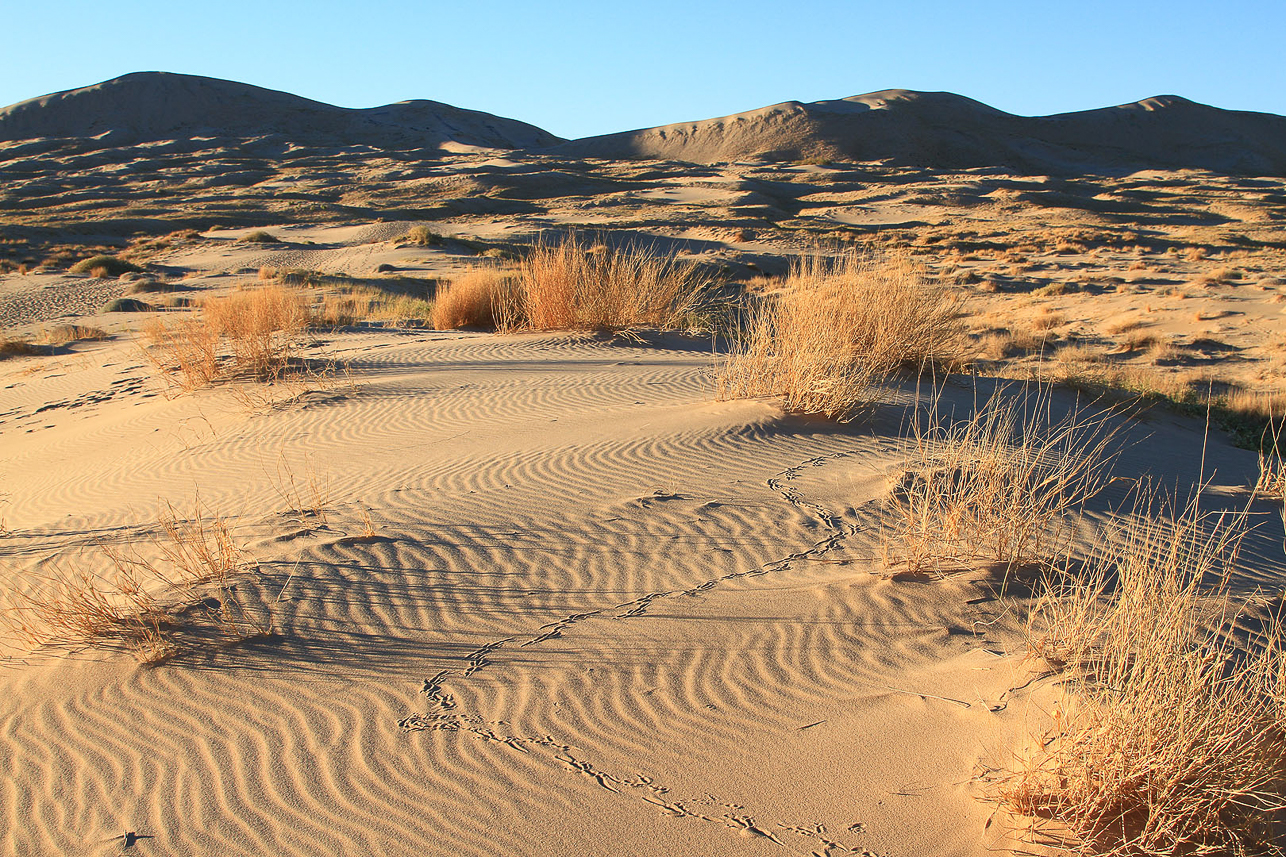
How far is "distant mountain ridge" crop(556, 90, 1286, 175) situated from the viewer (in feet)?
325

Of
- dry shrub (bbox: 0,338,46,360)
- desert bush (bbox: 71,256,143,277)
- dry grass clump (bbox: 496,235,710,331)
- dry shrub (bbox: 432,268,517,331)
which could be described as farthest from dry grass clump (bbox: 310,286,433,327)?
desert bush (bbox: 71,256,143,277)

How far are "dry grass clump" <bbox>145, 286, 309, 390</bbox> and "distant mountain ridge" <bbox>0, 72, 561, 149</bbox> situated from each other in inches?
3623

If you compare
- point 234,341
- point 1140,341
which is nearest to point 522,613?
point 234,341

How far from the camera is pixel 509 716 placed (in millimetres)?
3195

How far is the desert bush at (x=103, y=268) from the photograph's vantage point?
2520 centimetres

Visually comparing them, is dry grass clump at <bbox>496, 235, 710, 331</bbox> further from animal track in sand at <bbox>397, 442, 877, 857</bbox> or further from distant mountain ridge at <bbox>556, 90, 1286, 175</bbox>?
distant mountain ridge at <bbox>556, 90, 1286, 175</bbox>

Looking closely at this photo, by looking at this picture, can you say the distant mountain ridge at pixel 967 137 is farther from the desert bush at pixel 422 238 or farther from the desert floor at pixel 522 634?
the desert floor at pixel 522 634

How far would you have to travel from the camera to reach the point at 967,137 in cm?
10544

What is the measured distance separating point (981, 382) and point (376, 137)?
339ft

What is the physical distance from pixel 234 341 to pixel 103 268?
1896 centimetres

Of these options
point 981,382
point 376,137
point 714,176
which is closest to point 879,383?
point 981,382

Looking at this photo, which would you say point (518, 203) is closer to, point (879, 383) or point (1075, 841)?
point (879, 383)

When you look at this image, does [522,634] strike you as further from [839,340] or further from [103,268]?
[103,268]

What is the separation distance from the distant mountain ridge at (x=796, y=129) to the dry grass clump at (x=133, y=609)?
95.2 m
